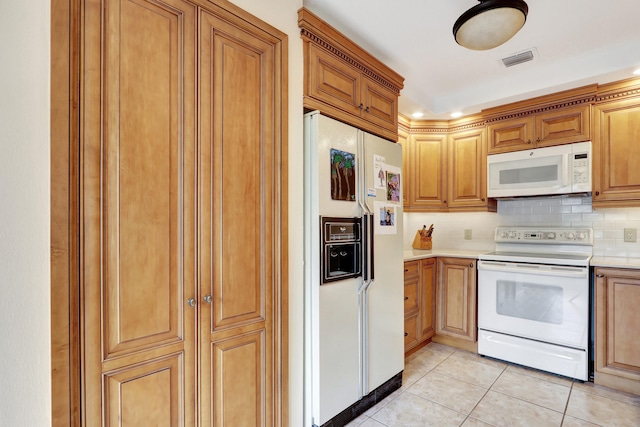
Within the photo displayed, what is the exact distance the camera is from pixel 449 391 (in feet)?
7.80

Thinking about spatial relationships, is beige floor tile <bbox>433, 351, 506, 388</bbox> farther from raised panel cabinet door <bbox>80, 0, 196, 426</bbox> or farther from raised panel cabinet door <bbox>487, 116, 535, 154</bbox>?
raised panel cabinet door <bbox>80, 0, 196, 426</bbox>

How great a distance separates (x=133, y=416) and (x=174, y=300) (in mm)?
421

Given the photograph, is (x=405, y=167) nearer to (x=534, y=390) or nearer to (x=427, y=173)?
(x=427, y=173)

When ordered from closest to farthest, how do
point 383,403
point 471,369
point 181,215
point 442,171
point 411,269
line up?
point 181,215, point 383,403, point 471,369, point 411,269, point 442,171

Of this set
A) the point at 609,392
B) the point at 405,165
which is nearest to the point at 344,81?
the point at 405,165

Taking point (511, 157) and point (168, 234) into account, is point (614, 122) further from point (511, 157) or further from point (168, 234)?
point (168, 234)

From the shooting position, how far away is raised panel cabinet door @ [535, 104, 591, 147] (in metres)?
2.71

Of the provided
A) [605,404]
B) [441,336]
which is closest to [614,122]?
[605,404]

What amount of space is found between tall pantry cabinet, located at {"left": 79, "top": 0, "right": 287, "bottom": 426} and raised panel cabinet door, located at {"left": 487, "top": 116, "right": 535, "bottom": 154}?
2475 mm

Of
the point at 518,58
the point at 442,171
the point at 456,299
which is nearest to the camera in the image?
the point at 518,58

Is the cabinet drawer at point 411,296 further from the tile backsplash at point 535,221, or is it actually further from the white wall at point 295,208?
the white wall at point 295,208

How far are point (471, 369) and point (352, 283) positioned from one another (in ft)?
5.31

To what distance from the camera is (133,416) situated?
1160 millimetres

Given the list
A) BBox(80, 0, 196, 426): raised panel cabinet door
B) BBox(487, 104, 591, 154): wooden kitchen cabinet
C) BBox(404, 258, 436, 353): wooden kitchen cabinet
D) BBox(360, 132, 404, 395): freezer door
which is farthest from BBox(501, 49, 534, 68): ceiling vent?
BBox(80, 0, 196, 426): raised panel cabinet door
